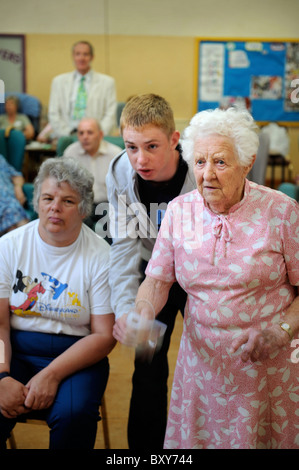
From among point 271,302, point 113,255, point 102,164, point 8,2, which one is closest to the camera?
point 271,302

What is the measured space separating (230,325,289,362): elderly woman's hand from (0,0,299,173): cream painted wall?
5732 millimetres

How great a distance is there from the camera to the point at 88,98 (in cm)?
461

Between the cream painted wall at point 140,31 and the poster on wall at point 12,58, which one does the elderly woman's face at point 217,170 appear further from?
the poster on wall at point 12,58

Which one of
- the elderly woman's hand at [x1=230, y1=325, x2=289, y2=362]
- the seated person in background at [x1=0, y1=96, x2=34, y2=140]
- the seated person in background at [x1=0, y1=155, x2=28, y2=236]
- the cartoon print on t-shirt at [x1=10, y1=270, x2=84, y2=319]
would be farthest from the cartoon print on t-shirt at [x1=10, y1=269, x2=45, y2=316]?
the seated person in background at [x1=0, y1=96, x2=34, y2=140]

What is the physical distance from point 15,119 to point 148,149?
4734 mm

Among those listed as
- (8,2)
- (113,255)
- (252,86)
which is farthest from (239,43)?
(113,255)

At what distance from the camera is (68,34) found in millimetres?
6816

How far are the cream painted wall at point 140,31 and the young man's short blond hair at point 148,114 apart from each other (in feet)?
17.5

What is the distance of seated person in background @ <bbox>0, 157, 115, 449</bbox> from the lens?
1627mm

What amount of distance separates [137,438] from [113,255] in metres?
0.65

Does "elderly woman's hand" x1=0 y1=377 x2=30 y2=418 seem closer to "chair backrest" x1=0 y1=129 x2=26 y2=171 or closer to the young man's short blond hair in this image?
the young man's short blond hair

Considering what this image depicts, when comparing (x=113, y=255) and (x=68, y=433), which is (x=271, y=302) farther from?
(x=68, y=433)

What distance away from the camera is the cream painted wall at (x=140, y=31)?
6777mm

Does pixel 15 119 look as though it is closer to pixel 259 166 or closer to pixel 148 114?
pixel 259 166
